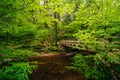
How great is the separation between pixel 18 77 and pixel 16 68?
0.93 ft

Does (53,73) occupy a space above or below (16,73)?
below

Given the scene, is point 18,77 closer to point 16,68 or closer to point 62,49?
point 16,68

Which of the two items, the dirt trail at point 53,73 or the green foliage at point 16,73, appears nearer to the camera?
the green foliage at point 16,73

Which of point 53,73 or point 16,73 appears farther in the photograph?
point 53,73

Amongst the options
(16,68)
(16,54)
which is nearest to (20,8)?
(16,54)

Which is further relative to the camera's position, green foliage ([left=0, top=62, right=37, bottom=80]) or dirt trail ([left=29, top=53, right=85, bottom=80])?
dirt trail ([left=29, top=53, right=85, bottom=80])

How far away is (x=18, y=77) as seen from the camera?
3.06 metres

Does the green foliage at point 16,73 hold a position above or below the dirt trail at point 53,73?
above

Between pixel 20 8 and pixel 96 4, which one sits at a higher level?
pixel 96 4

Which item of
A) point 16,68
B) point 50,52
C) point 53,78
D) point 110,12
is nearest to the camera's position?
point 16,68

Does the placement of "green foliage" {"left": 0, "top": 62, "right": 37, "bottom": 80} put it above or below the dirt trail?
above

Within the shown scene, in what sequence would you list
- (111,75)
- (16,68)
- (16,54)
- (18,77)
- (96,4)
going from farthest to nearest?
(96,4) < (111,75) < (16,54) < (16,68) < (18,77)

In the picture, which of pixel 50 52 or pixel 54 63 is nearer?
pixel 54 63

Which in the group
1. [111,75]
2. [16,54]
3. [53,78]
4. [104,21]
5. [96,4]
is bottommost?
[53,78]
